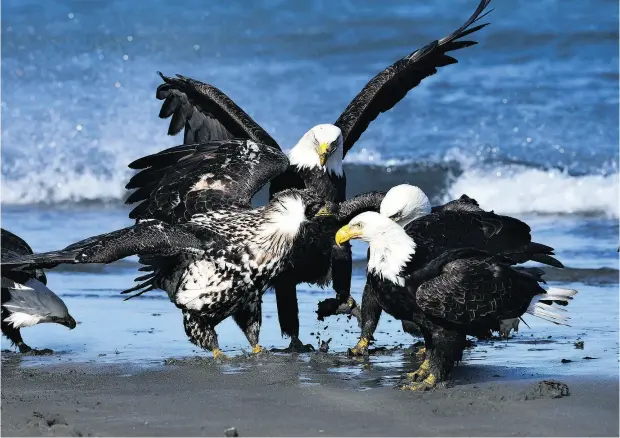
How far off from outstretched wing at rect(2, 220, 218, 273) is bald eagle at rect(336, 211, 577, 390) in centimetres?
111

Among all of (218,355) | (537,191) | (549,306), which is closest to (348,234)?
(549,306)

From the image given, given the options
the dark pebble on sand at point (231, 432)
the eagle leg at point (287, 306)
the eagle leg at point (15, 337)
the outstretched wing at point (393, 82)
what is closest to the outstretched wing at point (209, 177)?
the eagle leg at point (287, 306)

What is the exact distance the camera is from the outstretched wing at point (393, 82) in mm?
10117

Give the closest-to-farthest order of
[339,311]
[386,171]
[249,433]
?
[249,433] < [339,311] < [386,171]

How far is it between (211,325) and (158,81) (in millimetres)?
16178

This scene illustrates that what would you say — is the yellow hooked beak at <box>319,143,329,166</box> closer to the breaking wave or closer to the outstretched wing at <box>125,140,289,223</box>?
the outstretched wing at <box>125,140,289,223</box>

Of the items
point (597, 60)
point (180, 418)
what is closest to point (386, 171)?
point (597, 60)

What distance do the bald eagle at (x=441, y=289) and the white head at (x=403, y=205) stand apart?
2.55 feet

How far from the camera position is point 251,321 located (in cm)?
845

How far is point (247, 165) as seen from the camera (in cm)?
868

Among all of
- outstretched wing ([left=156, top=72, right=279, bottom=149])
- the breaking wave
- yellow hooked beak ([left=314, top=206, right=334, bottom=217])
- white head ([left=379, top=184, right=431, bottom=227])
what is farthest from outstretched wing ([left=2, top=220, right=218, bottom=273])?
the breaking wave

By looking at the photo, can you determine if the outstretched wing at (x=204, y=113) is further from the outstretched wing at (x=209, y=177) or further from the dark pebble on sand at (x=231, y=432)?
the dark pebble on sand at (x=231, y=432)

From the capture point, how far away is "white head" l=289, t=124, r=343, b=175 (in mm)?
9109

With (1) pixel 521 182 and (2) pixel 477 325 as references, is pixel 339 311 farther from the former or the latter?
(1) pixel 521 182
